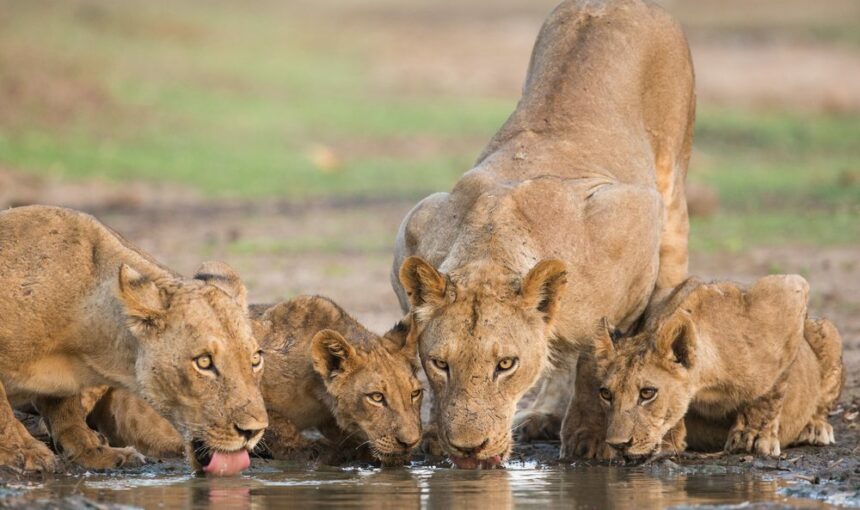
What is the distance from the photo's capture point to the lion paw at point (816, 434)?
8398mm

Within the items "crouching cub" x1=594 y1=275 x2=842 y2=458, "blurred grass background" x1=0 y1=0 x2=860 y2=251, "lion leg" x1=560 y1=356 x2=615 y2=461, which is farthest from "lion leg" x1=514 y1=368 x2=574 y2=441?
"blurred grass background" x1=0 y1=0 x2=860 y2=251

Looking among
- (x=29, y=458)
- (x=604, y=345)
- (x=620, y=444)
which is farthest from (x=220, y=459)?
(x=604, y=345)

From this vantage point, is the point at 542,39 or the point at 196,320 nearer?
the point at 196,320

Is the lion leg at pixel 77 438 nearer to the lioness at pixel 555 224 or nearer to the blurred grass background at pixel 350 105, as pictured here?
the lioness at pixel 555 224

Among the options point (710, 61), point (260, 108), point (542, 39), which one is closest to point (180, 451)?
point (542, 39)

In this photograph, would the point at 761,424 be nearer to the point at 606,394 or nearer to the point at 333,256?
the point at 606,394

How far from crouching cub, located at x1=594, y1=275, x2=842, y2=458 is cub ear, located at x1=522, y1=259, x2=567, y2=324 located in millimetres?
376

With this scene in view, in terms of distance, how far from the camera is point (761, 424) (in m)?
8.05

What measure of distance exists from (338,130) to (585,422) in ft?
63.0

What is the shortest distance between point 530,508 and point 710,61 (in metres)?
27.9

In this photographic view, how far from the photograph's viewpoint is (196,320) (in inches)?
275

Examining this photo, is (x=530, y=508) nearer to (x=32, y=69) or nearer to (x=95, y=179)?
(x=95, y=179)

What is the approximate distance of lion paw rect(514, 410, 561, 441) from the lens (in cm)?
898

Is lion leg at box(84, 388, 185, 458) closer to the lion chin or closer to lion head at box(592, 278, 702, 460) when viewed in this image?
the lion chin
